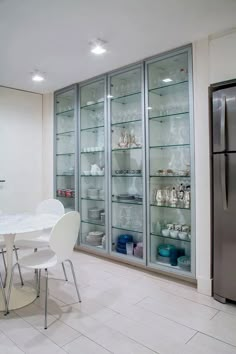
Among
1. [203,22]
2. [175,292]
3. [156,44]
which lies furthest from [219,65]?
[175,292]

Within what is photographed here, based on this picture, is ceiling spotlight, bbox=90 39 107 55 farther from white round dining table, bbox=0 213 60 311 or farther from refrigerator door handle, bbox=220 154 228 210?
white round dining table, bbox=0 213 60 311

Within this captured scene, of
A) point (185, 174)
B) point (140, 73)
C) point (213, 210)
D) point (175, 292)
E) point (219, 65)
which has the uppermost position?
point (140, 73)

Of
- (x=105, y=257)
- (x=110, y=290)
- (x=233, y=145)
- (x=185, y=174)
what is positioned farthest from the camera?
(x=105, y=257)

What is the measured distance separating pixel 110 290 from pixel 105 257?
3.31 ft

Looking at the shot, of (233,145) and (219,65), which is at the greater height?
(219,65)

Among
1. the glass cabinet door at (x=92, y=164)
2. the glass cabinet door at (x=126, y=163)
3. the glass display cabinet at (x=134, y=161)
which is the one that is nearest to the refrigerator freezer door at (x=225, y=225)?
the glass display cabinet at (x=134, y=161)

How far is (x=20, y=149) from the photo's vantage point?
4.39m

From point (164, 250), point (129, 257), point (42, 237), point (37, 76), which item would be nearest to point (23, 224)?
point (42, 237)

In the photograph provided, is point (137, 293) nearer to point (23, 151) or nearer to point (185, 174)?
point (185, 174)

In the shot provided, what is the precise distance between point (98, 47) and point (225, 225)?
217 cm

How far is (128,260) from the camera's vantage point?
11.2 feet

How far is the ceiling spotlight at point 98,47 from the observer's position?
8.94 ft

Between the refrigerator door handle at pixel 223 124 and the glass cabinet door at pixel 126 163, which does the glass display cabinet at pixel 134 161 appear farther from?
the refrigerator door handle at pixel 223 124

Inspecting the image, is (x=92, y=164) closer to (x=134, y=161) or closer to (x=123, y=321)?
(x=134, y=161)
